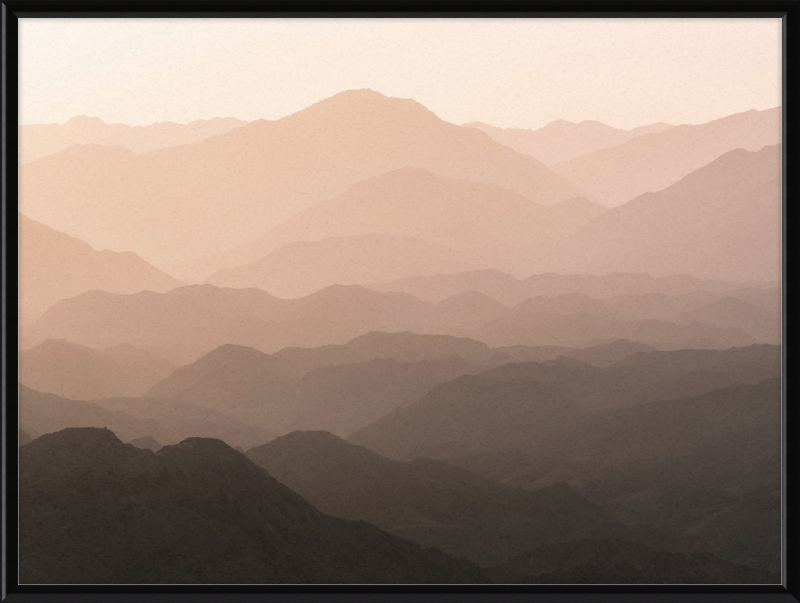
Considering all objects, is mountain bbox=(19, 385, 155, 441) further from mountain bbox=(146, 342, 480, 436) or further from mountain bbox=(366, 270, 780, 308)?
mountain bbox=(366, 270, 780, 308)

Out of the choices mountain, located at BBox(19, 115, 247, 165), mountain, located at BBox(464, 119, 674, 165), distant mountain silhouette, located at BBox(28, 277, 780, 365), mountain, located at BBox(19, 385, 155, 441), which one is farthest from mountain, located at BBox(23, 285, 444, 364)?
mountain, located at BBox(464, 119, 674, 165)

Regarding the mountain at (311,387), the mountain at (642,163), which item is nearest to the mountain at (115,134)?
the mountain at (311,387)

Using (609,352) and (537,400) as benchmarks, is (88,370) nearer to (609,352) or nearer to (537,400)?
(537,400)

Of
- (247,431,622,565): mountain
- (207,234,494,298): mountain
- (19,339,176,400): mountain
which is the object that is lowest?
(247,431,622,565): mountain

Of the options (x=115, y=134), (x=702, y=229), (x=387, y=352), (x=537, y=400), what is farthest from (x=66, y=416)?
(x=702, y=229)

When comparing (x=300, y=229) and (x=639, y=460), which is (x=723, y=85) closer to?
(x=639, y=460)

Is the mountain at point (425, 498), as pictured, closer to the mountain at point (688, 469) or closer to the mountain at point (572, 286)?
the mountain at point (688, 469)

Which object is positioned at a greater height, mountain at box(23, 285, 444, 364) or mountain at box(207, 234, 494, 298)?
mountain at box(207, 234, 494, 298)
